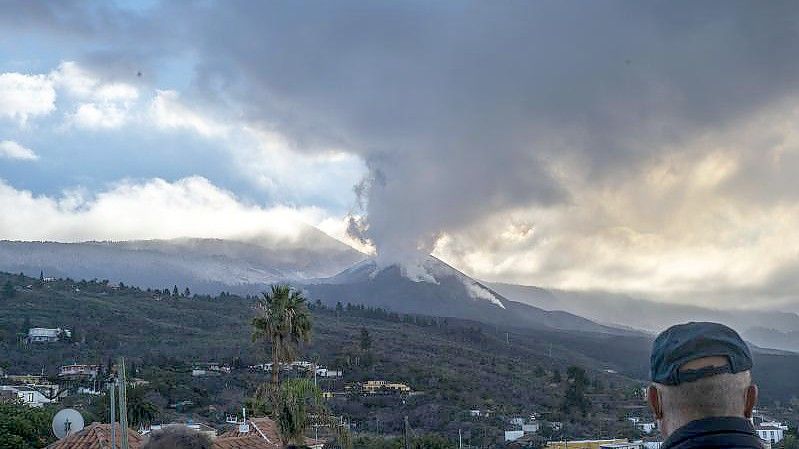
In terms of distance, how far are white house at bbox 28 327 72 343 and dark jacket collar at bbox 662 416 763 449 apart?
9228 cm

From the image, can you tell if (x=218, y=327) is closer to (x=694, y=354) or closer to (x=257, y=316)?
(x=257, y=316)

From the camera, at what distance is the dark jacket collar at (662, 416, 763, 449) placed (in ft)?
8.16

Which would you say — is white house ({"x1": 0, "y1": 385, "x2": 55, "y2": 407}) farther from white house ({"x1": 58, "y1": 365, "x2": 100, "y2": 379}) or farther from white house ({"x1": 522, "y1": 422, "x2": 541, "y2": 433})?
white house ({"x1": 522, "y1": 422, "x2": 541, "y2": 433})

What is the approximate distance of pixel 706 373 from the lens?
8.40 feet

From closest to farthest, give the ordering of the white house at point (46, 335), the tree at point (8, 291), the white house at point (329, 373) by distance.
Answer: the white house at point (329, 373), the white house at point (46, 335), the tree at point (8, 291)

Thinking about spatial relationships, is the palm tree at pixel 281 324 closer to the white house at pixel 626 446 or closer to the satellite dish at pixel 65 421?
the satellite dish at pixel 65 421

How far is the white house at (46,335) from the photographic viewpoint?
292ft

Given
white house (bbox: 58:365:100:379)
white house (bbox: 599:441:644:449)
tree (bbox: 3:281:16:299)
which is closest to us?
white house (bbox: 599:441:644:449)

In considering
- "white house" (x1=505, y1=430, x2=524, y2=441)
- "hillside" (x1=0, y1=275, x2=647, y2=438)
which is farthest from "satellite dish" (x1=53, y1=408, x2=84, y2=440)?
"white house" (x1=505, y1=430, x2=524, y2=441)

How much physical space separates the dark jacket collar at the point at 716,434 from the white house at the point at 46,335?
92276 mm

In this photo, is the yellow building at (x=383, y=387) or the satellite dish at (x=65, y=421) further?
the yellow building at (x=383, y=387)

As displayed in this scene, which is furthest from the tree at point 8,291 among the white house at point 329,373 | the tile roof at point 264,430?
the tile roof at point 264,430

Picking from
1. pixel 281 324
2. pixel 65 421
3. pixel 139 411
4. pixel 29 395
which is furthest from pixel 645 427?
pixel 65 421

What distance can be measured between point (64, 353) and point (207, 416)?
33.9m
